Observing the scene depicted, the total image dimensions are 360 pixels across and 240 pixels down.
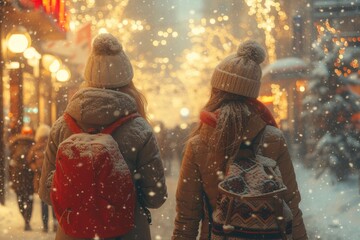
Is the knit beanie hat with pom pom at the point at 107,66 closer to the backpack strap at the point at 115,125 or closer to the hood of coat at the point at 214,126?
the backpack strap at the point at 115,125

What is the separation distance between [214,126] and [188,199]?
478mm

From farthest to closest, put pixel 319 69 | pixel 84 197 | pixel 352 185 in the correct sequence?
pixel 319 69 → pixel 352 185 → pixel 84 197

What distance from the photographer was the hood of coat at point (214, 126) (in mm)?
3678

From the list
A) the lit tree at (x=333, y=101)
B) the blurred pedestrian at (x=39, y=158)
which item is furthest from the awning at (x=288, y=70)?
the blurred pedestrian at (x=39, y=158)

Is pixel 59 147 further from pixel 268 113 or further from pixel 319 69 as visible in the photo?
pixel 319 69

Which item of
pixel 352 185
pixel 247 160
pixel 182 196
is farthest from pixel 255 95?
pixel 352 185

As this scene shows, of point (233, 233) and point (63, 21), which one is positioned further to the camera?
point (63, 21)

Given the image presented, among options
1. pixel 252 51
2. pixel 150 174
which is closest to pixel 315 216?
pixel 150 174

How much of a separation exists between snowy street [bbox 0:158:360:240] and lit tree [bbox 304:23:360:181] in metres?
1.97

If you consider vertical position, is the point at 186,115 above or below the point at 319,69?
below

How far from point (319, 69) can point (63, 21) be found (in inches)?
332

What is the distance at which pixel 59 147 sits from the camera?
381cm

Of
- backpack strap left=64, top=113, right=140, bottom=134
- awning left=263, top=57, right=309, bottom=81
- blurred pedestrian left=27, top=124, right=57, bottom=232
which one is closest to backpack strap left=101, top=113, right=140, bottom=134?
backpack strap left=64, top=113, right=140, bottom=134

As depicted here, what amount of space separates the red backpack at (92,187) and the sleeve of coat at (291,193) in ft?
3.02
